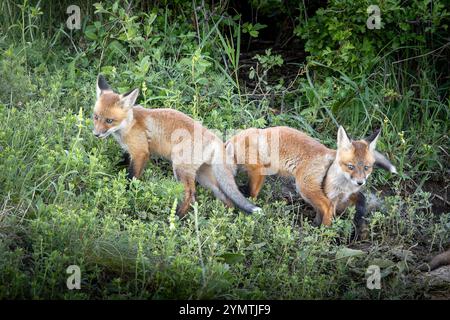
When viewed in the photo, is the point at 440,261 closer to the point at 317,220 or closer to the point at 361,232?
the point at 361,232

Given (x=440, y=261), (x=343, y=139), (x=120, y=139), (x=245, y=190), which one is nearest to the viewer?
(x=440, y=261)

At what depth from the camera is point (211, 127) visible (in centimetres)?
853

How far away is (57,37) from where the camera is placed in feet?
31.6

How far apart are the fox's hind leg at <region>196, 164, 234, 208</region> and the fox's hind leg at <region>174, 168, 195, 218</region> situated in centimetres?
26

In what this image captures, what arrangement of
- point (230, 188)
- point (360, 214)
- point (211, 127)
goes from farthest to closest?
point (211, 127) < point (360, 214) < point (230, 188)

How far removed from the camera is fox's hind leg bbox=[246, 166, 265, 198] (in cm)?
793

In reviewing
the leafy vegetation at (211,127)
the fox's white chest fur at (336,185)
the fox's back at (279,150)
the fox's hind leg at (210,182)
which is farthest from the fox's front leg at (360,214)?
the fox's hind leg at (210,182)

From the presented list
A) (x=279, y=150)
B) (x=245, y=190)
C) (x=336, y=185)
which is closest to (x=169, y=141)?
(x=245, y=190)

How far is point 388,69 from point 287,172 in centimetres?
238

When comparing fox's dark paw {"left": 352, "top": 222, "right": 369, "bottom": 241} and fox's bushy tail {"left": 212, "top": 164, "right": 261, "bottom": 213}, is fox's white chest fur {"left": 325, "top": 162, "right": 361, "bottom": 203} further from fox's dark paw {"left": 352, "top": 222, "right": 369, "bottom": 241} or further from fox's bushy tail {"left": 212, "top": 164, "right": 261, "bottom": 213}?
fox's bushy tail {"left": 212, "top": 164, "right": 261, "bottom": 213}

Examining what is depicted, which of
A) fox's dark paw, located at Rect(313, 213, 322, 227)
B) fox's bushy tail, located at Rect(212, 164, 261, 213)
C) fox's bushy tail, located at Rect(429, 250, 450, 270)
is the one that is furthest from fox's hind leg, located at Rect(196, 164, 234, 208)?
fox's bushy tail, located at Rect(429, 250, 450, 270)

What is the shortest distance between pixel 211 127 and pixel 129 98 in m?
1.06

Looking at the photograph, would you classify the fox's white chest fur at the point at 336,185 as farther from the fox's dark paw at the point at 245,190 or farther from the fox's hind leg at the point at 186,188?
the fox's hind leg at the point at 186,188
